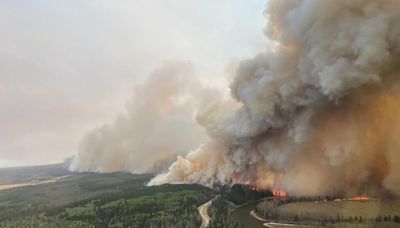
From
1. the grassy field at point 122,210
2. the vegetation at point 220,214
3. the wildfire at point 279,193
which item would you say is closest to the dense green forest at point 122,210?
the grassy field at point 122,210

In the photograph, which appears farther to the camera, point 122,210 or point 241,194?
point 241,194

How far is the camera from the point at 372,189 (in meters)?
85.6

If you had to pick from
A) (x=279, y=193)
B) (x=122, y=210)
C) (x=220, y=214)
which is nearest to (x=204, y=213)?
(x=220, y=214)

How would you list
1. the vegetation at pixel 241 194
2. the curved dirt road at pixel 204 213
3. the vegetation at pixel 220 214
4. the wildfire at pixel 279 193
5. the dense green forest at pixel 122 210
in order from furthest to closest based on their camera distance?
the vegetation at pixel 241 194 → the wildfire at pixel 279 193 → the dense green forest at pixel 122 210 → the curved dirt road at pixel 204 213 → the vegetation at pixel 220 214

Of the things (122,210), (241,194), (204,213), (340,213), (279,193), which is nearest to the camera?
(340,213)

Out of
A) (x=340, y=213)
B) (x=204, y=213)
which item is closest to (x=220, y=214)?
(x=204, y=213)

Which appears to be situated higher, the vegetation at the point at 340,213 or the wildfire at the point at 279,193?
the wildfire at the point at 279,193

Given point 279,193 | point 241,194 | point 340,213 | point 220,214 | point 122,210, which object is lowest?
point 220,214

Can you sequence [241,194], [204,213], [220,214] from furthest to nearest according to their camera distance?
[241,194], [204,213], [220,214]

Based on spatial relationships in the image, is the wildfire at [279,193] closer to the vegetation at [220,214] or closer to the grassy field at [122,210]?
the vegetation at [220,214]

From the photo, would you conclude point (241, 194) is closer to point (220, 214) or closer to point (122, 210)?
point (220, 214)

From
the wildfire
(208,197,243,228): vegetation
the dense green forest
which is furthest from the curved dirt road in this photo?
the wildfire

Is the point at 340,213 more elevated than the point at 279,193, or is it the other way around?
the point at 279,193

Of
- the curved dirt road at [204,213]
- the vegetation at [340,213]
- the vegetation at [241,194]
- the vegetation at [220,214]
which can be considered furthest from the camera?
the vegetation at [241,194]
